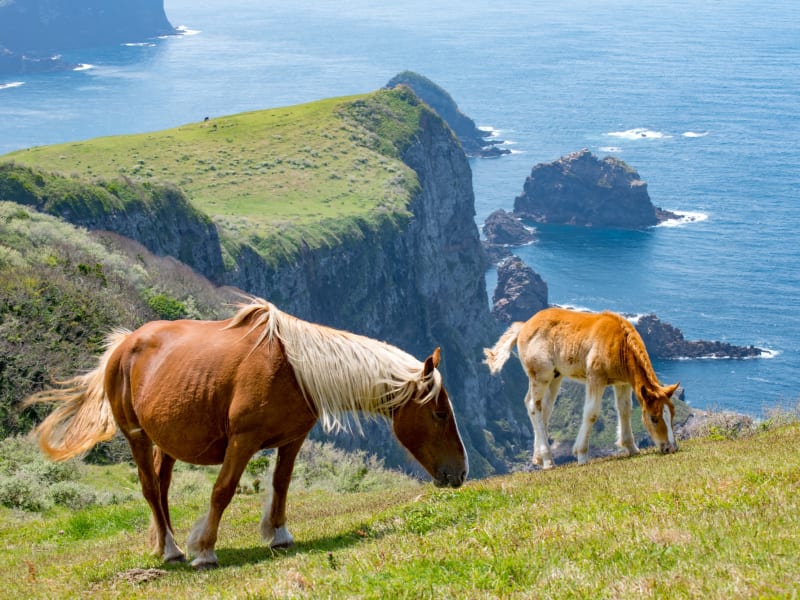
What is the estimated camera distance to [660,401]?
16875mm

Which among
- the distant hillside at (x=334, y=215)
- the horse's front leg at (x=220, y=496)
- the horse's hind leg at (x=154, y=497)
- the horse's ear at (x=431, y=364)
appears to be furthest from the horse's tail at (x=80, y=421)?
the distant hillside at (x=334, y=215)

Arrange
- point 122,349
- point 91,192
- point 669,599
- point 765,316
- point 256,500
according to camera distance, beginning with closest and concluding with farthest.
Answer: point 669,599 → point 122,349 → point 256,500 → point 91,192 → point 765,316

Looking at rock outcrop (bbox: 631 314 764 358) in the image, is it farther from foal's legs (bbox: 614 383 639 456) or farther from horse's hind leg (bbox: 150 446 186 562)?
horse's hind leg (bbox: 150 446 186 562)

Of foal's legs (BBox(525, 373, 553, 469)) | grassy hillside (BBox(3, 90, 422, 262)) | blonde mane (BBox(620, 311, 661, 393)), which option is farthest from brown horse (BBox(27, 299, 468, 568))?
grassy hillside (BBox(3, 90, 422, 262))

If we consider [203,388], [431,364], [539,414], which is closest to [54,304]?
[539,414]

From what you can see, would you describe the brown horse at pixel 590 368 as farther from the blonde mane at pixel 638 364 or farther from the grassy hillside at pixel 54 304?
the grassy hillside at pixel 54 304

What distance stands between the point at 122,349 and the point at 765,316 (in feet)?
469

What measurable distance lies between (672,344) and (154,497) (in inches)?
5178

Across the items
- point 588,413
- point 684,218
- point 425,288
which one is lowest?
Result: point 684,218

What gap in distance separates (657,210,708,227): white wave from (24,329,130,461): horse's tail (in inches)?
7327

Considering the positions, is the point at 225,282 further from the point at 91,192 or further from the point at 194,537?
the point at 194,537

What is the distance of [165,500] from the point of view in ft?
38.8

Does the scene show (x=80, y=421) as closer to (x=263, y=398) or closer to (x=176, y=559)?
→ (x=176, y=559)

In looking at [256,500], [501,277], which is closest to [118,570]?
[256,500]
